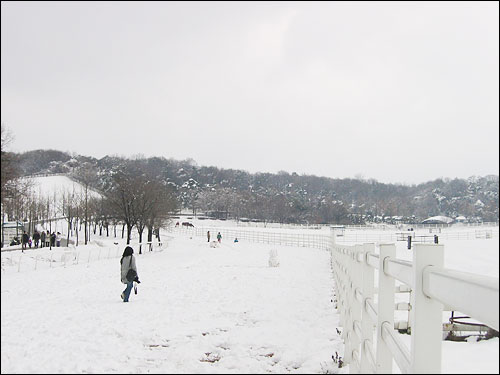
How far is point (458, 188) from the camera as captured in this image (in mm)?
6031

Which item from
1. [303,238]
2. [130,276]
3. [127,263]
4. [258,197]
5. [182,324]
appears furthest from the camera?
[258,197]

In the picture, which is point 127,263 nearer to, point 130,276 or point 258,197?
point 130,276

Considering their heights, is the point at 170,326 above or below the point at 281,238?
above

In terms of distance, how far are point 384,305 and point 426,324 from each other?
0.96 meters

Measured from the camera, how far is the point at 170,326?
5375 millimetres

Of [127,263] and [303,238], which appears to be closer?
[127,263]

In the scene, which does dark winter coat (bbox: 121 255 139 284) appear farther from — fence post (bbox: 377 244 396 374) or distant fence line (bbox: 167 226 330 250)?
distant fence line (bbox: 167 226 330 250)

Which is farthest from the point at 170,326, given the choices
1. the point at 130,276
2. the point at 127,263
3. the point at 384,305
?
the point at 127,263

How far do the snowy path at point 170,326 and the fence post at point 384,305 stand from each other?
65 cm

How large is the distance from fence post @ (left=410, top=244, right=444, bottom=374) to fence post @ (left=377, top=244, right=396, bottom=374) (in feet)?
2.20

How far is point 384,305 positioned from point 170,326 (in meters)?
3.59

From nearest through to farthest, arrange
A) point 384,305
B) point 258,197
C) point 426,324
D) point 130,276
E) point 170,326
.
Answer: point 426,324, point 384,305, point 170,326, point 130,276, point 258,197

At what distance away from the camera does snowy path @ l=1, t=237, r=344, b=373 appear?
173cm

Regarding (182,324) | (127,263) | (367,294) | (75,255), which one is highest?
(367,294)
